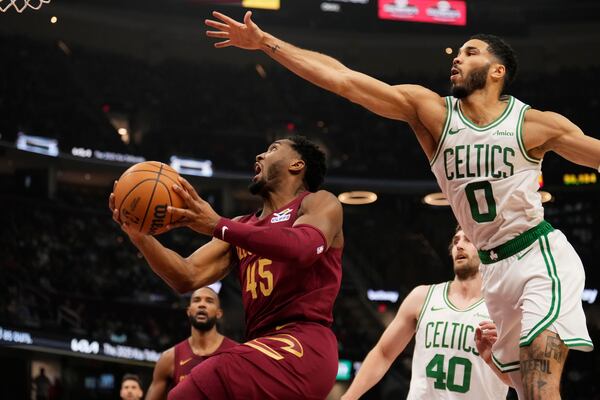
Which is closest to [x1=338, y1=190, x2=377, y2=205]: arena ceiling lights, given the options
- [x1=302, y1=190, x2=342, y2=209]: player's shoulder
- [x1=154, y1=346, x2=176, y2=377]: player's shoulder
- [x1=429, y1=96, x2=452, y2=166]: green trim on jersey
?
[x1=154, y1=346, x2=176, y2=377]: player's shoulder

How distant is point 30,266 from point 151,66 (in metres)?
9.09

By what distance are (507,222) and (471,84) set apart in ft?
2.73

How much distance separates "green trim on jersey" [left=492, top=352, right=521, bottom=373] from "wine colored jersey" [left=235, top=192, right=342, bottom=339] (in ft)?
3.60

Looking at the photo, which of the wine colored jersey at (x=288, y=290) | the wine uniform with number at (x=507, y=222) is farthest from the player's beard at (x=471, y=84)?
the wine colored jersey at (x=288, y=290)

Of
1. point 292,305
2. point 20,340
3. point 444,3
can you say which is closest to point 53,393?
point 20,340

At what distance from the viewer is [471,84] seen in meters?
4.97

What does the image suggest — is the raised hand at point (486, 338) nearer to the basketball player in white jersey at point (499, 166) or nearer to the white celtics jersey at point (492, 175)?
the basketball player in white jersey at point (499, 166)

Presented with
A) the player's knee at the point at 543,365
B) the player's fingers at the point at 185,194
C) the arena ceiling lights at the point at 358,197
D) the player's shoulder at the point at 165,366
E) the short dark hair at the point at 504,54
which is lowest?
the player's knee at the point at 543,365

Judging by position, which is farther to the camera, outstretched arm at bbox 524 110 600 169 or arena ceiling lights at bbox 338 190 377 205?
arena ceiling lights at bbox 338 190 377 205

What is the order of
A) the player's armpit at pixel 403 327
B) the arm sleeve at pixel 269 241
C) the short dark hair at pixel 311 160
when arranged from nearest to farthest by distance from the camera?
the arm sleeve at pixel 269 241 → the short dark hair at pixel 311 160 → the player's armpit at pixel 403 327

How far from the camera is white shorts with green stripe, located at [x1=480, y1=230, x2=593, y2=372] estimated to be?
14.4 ft

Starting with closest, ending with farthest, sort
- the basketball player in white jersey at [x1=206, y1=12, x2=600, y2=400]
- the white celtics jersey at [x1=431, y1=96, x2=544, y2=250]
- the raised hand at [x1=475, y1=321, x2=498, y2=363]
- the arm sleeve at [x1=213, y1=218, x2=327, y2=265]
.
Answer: the arm sleeve at [x1=213, y1=218, x2=327, y2=265]
the basketball player in white jersey at [x1=206, y1=12, x2=600, y2=400]
the white celtics jersey at [x1=431, y1=96, x2=544, y2=250]
the raised hand at [x1=475, y1=321, x2=498, y2=363]

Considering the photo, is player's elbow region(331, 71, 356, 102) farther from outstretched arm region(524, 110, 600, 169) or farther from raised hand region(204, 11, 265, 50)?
outstretched arm region(524, 110, 600, 169)

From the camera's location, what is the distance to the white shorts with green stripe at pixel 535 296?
173 inches
